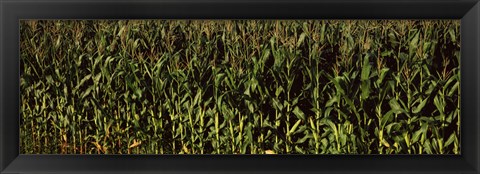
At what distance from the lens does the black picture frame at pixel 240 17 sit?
1610 millimetres

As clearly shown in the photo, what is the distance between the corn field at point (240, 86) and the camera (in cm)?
164

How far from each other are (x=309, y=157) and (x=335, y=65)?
0.27m

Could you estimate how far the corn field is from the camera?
1645 millimetres

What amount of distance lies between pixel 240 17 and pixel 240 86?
19cm

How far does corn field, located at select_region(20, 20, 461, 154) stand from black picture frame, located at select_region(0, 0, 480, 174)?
0.10 ft

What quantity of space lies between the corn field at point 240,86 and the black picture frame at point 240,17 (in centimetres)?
3

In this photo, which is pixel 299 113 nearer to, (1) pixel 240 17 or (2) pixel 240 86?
(2) pixel 240 86

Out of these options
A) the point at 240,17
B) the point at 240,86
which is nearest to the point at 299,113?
the point at 240,86

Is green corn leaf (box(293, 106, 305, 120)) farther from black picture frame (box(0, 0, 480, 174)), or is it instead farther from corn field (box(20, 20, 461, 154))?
black picture frame (box(0, 0, 480, 174))

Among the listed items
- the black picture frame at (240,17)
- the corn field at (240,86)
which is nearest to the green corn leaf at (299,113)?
the corn field at (240,86)

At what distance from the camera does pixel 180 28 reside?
1.66 m

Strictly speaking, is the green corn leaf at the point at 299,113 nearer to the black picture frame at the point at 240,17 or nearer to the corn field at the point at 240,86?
the corn field at the point at 240,86

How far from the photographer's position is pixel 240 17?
64.1 inches

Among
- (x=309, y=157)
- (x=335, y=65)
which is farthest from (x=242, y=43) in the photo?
(x=309, y=157)
